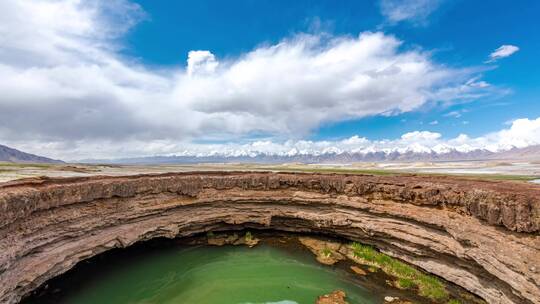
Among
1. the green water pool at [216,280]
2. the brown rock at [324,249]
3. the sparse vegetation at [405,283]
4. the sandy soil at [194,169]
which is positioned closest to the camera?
the green water pool at [216,280]

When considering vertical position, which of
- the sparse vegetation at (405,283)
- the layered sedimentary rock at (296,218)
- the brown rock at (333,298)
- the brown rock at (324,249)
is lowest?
the brown rock at (333,298)

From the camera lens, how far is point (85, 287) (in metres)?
17.6

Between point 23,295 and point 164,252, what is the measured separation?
980 centimetres

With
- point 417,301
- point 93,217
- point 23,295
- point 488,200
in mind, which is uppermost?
point 488,200

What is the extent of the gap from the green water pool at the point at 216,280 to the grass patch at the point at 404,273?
8.61 ft

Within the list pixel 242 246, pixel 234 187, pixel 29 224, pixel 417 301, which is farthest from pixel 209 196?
pixel 417 301

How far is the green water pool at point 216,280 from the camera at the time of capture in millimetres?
16597

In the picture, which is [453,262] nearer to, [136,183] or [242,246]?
[242,246]

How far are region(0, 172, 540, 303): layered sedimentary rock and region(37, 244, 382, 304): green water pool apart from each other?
2.00 metres

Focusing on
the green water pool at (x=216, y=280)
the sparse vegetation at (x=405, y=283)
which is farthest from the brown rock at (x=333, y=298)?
the sparse vegetation at (x=405, y=283)

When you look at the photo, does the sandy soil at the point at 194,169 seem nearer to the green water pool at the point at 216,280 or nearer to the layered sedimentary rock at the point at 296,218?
the layered sedimentary rock at the point at 296,218

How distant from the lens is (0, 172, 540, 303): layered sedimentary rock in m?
13.8

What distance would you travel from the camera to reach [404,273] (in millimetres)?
18734

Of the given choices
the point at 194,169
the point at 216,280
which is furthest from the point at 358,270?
the point at 194,169
